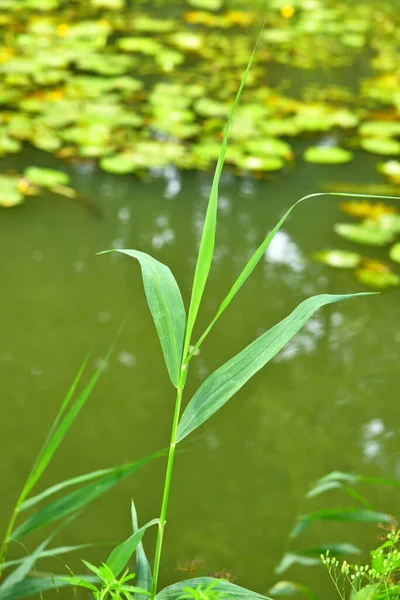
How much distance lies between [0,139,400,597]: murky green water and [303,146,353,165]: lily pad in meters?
0.10

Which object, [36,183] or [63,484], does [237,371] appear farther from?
[36,183]

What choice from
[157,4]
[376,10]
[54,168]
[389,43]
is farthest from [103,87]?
[376,10]

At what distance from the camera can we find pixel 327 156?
2.51 meters

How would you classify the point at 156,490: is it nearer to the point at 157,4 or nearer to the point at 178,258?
the point at 178,258

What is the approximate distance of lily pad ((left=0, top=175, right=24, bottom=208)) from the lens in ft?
7.14

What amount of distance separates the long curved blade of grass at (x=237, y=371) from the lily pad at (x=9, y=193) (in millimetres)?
1541

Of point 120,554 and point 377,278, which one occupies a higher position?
point 120,554

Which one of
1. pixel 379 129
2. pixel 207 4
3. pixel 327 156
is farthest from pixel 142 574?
pixel 207 4

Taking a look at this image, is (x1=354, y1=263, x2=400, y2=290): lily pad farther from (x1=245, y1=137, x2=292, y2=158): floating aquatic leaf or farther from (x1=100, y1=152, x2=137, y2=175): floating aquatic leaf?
(x1=100, y1=152, x2=137, y2=175): floating aquatic leaf

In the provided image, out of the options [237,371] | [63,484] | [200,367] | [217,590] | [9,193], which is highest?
[237,371]

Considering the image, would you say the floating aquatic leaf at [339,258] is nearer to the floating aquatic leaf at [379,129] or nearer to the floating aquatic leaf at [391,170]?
the floating aquatic leaf at [391,170]

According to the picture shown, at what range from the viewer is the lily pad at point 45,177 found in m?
2.28

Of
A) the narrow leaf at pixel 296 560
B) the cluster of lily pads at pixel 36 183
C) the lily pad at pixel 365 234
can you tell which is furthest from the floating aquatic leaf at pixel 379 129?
the narrow leaf at pixel 296 560

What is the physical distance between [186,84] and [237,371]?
7.62ft
